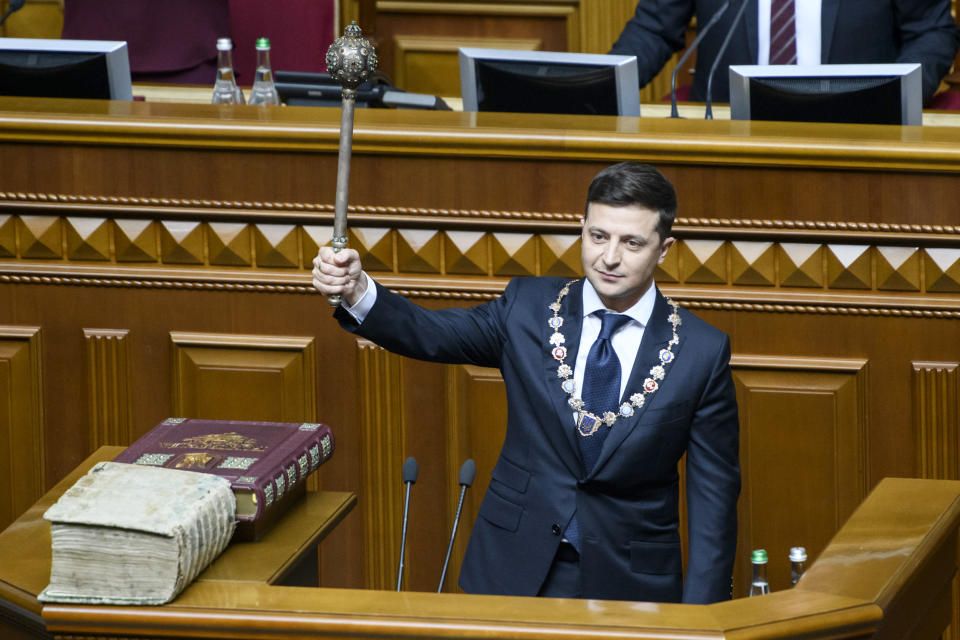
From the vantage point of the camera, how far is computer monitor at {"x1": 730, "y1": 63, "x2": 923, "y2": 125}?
3104 mm

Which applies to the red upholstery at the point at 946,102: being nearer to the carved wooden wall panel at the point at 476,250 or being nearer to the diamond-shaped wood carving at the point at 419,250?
the carved wooden wall panel at the point at 476,250

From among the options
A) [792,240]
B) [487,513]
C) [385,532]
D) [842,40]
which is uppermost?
[842,40]

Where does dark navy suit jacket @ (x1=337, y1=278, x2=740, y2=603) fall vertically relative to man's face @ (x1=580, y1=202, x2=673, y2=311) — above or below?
below

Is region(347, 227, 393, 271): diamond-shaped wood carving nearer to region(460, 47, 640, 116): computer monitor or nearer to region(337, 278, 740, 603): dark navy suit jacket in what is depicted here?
region(460, 47, 640, 116): computer monitor

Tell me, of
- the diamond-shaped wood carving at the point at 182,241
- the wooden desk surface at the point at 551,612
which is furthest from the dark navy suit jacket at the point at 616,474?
the diamond-shaped wood carving at the point at 182,241

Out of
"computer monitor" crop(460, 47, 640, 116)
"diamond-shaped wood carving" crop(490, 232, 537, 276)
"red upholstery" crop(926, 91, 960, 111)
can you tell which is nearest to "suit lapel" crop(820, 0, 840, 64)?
"red upholstery" crop(926, 91, 960, 111)

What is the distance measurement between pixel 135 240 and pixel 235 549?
1320 millimetres

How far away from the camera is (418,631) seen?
1.44m

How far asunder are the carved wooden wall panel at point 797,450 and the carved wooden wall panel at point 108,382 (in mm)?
1228

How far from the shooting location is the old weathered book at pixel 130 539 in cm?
155

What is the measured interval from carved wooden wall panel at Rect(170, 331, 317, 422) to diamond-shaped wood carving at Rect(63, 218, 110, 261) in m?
0.23

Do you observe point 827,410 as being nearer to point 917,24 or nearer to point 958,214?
point 958,214

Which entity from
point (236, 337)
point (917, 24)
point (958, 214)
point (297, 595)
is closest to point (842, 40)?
point (917, 24)

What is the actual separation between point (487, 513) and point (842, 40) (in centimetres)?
265
